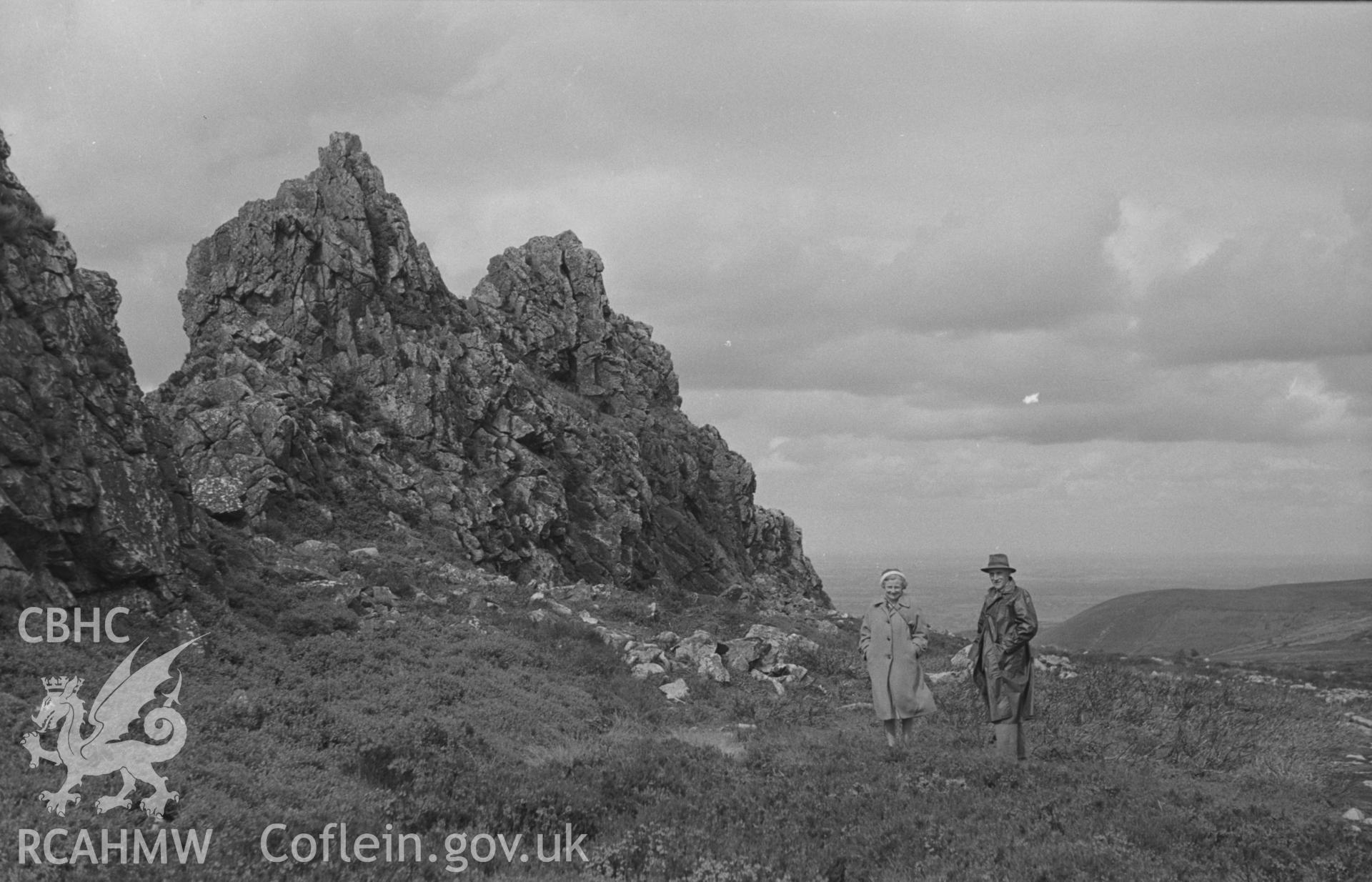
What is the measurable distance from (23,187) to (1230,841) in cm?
2678

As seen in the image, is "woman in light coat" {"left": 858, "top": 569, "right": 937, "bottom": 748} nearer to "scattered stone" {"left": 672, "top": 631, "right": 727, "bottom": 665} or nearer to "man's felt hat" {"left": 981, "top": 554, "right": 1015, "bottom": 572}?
"man's felt hat" {"left": 981, "top": 554, "right": 1015, "bottom": 572}

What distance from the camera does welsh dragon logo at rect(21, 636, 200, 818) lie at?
9133 millimetres

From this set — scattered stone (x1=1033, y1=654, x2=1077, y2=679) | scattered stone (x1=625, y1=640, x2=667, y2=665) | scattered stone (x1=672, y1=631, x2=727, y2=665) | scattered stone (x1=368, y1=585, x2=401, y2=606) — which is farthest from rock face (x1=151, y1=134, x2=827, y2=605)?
scattered stone (x1=1033, y1=654, x2=1077, y2=679)

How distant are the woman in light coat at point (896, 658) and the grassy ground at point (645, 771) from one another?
74 cm

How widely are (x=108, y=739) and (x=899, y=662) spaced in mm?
11805

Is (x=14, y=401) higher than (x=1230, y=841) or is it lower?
higher

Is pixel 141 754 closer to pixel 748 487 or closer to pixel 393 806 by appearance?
pixel 393 806

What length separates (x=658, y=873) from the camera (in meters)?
9.19

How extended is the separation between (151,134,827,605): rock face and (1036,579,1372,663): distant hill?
47964 millimetres

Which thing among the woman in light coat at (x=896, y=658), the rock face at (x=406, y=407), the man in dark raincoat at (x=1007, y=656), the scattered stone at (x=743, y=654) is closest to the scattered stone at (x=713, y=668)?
the scattered stone at (x=743, y=654)

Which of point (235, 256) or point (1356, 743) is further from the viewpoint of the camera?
point (235, 256)

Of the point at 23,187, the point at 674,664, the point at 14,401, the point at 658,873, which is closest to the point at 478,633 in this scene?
the point at 674,664

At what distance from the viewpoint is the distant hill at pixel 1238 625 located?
69.6 meters

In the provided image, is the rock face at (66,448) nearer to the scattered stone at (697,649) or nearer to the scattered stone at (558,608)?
the scattered stone at (558,608)
